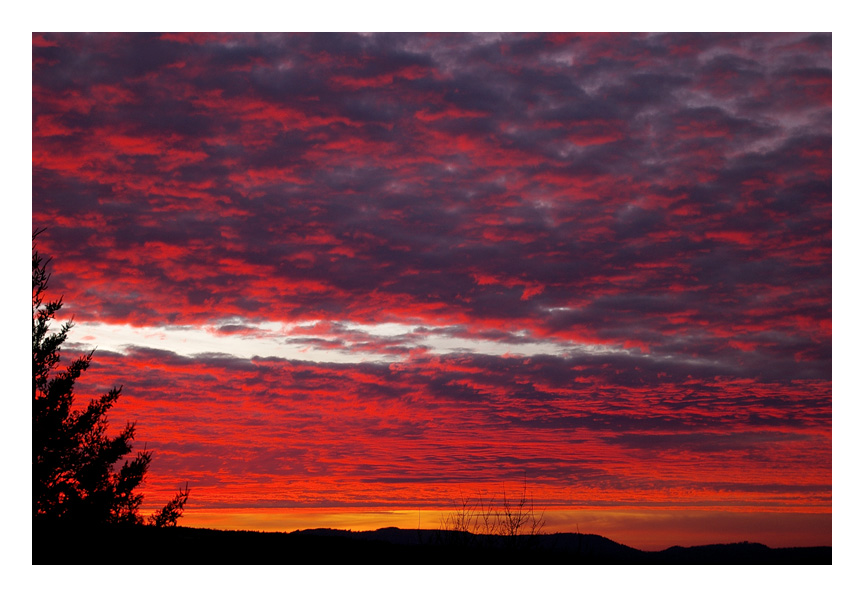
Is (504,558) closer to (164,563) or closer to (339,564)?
(339,564)

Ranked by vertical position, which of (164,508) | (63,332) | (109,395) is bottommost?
(164,508)

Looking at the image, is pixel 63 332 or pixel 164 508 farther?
pixel 164 508

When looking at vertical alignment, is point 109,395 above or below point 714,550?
above

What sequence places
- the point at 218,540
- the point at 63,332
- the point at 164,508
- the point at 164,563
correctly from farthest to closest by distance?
the point at 164,508 → the point at 63,332 → the point at 218,540 → the point at 164,563

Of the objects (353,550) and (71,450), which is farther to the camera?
(71,450)

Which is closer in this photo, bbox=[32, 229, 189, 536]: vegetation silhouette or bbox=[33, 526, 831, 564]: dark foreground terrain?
bbox=[33, 526, 831, 564]: dark foreground terrain

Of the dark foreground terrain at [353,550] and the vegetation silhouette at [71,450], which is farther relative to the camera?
the vegetation silhouette at [71,450]

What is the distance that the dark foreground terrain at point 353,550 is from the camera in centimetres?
1084

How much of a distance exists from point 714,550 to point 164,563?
8570mm

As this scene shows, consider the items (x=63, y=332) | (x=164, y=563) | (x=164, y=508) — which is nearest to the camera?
(x=164, y=563)

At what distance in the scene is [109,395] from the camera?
21.8 meters

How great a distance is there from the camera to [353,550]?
1134 centimetres

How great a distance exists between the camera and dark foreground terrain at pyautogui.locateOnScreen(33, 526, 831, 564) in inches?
427
